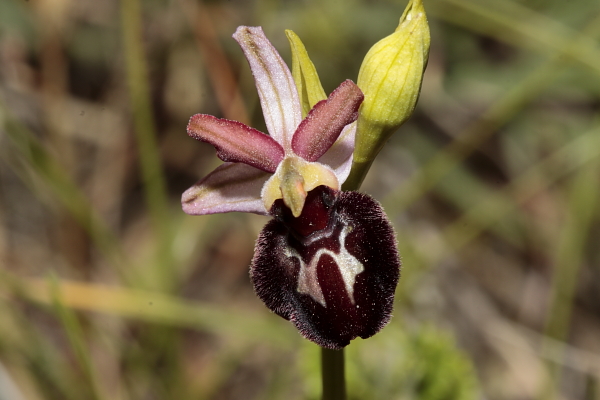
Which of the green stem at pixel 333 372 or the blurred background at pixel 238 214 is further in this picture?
the blurred background at pixel 238 214

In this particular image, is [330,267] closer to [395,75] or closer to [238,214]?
[395,75]

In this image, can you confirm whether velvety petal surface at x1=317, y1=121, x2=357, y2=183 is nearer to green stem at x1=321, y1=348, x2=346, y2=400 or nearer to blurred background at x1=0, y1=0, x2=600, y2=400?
green stem at x1=321, y1=348, x2=346, y2=400

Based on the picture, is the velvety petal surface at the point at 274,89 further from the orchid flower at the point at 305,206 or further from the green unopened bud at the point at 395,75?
the green unopened bud at the point at 395,75

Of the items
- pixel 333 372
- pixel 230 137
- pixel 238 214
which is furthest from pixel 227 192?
pixel 238 214

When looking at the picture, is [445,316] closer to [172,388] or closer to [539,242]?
[539,242]

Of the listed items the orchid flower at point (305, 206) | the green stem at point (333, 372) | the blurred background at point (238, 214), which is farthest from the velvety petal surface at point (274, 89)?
the blurred background at point (238, 214)

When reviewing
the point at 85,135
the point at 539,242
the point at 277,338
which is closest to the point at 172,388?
the point at 277,338
